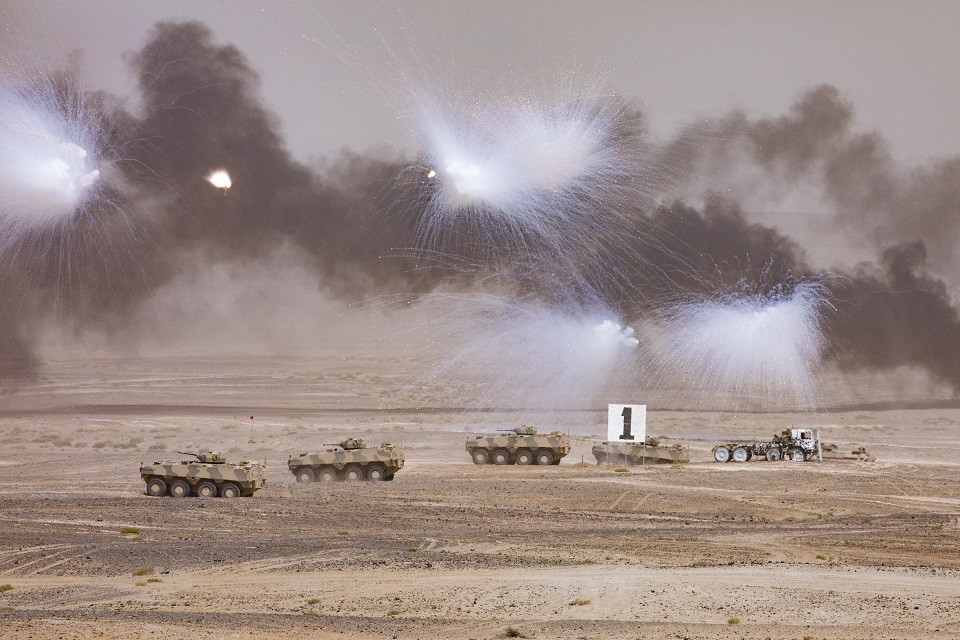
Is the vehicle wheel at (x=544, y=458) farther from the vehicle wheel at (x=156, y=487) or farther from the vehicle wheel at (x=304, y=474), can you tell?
the vehicle wheel at (x=156, y=487)

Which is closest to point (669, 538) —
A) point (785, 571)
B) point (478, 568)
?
point (785, 571)

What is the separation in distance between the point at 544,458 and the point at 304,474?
38.0ft

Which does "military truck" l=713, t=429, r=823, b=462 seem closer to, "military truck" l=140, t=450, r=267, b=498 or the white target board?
the white target board

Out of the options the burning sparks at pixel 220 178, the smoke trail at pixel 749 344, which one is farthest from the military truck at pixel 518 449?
the burning sparks at pixel 220 178

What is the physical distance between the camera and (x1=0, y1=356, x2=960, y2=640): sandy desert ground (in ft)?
63.1

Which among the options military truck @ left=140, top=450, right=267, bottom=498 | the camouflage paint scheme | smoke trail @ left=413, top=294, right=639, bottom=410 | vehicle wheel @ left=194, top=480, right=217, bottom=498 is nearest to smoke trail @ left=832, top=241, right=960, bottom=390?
smoke trail @ left=413, top=294, right=639, bottom=410

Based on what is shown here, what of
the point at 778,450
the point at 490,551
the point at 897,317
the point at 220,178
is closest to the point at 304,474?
the point at 490,551

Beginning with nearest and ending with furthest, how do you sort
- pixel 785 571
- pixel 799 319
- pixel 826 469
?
1. pixel 785 571
2. pixel 826 469
3. pixel 799 319

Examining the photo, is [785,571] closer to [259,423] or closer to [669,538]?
[669,538]

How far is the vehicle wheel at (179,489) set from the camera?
35656 mm

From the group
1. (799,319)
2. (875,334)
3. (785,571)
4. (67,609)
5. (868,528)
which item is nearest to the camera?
(67,609)

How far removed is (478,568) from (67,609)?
8399 millimetres

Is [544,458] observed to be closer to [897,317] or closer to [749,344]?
[749,344]

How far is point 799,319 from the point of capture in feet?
226
